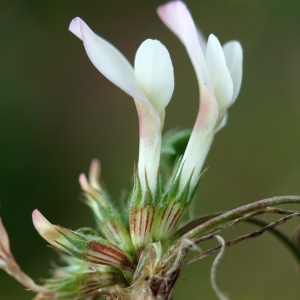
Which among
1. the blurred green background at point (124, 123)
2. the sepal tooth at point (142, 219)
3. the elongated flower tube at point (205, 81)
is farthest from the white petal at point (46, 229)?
the blurred green background at point (124, 123)

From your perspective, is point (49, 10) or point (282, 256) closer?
point (282, 256)

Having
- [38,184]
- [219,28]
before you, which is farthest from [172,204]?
[219,28]

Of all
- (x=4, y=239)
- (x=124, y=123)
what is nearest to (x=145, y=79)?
(x=4, y=239)

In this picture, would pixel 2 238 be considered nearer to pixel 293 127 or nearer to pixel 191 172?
pixel 191 172

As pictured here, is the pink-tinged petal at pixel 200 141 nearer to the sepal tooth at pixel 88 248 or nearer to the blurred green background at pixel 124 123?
the sepal tooth at pixel 88 248

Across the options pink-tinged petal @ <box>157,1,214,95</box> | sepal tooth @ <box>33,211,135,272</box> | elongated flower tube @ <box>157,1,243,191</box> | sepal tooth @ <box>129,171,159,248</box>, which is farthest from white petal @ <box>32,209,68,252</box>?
pink-tinged petal @ <box>157,1,214,95</box>

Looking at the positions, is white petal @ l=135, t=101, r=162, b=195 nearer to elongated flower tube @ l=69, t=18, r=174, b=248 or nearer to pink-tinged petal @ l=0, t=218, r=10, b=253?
elongated flower tube @ l=69, t=18, r=174, b=248

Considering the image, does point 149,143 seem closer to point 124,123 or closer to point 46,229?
point 46,229
